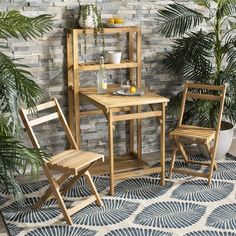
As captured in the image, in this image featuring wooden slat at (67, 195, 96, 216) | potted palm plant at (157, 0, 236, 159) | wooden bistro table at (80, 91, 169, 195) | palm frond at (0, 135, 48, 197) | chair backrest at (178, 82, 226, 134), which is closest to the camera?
palm frond at (0, 135, 48, 197)

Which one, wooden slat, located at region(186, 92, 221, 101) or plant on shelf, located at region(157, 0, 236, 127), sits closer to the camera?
wooden slat, located at region(186, 92, 221, 101)

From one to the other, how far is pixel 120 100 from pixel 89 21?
2.60 feet

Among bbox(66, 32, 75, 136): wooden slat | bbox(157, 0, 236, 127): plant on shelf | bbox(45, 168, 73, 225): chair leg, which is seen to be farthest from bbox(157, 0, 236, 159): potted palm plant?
bbox(45, 168, 73, 225): chair leg

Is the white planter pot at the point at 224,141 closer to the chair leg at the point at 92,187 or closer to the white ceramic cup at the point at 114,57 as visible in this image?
the white ceramic cup at the point at 114,57

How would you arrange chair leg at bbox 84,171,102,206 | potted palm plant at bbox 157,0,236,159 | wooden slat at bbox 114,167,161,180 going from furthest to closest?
potted palm plant at bbox 157,0,236,159
wooden slat at bbox 114,167,161,180
chair leg at bbox 84,171,102,206

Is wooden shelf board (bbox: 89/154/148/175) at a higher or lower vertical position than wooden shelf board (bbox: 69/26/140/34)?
lower

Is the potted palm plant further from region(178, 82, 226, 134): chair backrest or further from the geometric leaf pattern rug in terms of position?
the geometric leaf pattern rug

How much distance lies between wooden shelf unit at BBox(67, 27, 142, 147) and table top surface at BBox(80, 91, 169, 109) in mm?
215

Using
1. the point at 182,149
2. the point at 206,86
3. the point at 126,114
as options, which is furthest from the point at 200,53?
the point at 126,114

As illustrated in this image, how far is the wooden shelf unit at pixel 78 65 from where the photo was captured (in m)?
4.46

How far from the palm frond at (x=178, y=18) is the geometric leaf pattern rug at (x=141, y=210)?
4.43ft

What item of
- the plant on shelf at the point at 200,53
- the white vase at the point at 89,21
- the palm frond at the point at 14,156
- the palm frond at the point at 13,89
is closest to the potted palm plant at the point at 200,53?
the plant on shelf at the point at 200,53

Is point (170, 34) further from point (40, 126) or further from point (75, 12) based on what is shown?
point (40, 126)

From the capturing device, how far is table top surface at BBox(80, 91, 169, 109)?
4020 mm
